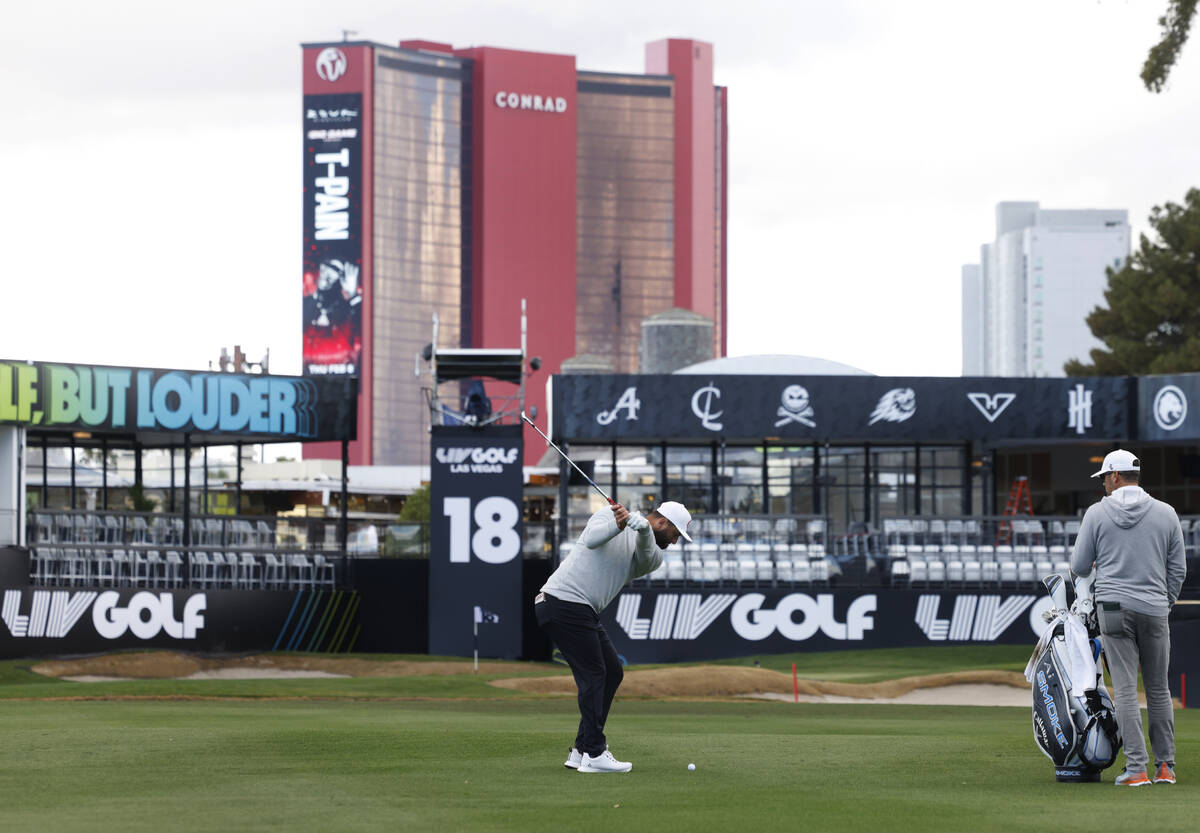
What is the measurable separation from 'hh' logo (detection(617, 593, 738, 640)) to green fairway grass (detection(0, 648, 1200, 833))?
54.8 ft

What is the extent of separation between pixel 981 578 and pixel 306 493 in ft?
184

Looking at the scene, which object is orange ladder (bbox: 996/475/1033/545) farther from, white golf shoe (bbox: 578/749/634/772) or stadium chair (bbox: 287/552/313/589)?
white golf shoe (bbox: 578/749/634/772)

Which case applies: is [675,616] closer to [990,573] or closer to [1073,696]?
[990,573]

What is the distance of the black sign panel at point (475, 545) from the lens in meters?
33.1

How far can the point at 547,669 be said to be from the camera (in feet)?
98.2

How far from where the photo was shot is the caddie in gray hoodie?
9.42 m

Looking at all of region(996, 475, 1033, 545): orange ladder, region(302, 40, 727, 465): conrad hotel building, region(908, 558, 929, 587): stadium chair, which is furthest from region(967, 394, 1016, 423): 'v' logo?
region(302, 40, 727, 465): conrad hotel building

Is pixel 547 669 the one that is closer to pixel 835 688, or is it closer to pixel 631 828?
pixel 835 688

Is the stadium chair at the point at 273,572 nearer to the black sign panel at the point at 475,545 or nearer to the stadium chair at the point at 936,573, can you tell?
the black sign panel at the point at 475,545

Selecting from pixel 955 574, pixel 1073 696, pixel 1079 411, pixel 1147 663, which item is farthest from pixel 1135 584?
pixel 1079 411

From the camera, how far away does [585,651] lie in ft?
32.7

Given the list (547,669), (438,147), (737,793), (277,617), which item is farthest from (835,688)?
(438,147)

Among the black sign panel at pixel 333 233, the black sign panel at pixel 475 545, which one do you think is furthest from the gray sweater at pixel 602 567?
the black sign panel at pixel 333 233

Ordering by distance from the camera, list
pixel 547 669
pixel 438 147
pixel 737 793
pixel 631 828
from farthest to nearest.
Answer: pixel 438 147, pixel 547 669, pixel 737 793, pixel 631 828
